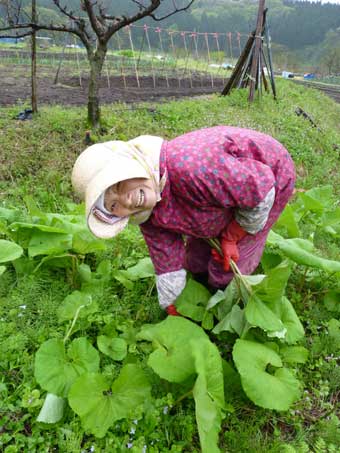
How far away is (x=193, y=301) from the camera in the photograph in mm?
2088

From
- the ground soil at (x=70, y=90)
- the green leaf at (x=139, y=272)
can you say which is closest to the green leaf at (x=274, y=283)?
the green leaf at (x=139, y=272)

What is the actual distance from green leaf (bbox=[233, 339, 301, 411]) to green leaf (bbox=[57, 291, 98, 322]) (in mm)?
792

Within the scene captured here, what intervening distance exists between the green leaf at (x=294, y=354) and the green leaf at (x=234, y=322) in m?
0.23

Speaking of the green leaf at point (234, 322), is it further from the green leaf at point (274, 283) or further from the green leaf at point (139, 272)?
the green leaf at point (139, 272)

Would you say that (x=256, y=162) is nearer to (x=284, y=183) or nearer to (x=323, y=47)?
(x=284, y=183)

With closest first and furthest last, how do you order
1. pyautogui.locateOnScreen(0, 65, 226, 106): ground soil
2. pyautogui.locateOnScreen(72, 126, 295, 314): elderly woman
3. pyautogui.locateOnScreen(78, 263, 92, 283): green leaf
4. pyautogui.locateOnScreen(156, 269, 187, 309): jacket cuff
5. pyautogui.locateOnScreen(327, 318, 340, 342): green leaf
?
pyautogui.locateOnScreen(72, 126, 295, 314): elderly woman
pyautogui.locateOnScreen(156, 269, 187, 309): jacket cuff
pyautogui.locateOnScreen(327, 318, 340, 342): green leaf
pyautogui.locateOnScreen(78, 263, 92, 283): green leaf
pyautogui.locateOnScreen(0, 65, 226, 106): ground soil

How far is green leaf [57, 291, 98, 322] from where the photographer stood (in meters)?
2.03

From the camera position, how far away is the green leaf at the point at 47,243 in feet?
7.20

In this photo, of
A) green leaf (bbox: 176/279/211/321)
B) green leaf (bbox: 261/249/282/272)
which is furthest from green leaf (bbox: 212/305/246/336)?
green leaf (bbox: 261/249/282/272)

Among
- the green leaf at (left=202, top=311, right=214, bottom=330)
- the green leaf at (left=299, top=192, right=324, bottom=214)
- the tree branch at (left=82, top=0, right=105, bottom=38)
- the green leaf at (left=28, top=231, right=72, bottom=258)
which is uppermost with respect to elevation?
the tree branch at (left=82, top=0, right=105, bottom=38)

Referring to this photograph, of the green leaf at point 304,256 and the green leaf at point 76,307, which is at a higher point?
the green leaf at point 304,256

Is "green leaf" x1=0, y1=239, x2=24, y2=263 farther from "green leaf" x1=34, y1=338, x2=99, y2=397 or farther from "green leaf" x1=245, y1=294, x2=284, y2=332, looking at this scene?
"green leaf" x1=245, y1=294, x2=284, y2=332

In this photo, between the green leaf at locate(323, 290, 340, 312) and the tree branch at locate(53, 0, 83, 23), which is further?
the tree branch at locate(53, 0, 83, 23)

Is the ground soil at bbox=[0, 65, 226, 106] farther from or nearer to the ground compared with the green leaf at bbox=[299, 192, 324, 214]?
farther from the ground
